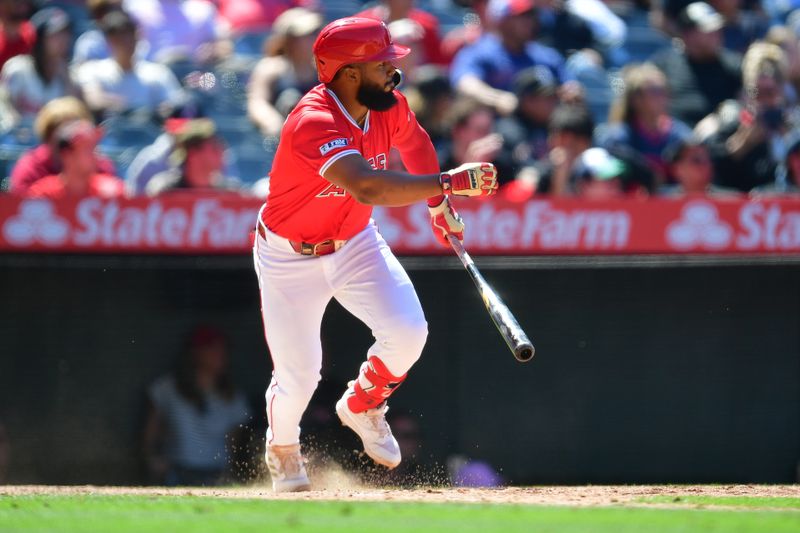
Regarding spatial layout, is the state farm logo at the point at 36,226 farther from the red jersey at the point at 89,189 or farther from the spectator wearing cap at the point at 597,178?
the spectator wearing cap at the point at 597,178

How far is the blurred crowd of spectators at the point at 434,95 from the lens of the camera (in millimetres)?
7871

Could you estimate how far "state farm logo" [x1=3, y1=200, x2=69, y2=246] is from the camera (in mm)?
6816

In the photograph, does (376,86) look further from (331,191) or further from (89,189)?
(89,189)

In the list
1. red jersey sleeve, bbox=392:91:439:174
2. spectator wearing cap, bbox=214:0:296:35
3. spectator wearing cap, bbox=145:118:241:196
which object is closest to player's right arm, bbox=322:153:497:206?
red jersey sleeve, bbox=392:91:439:174

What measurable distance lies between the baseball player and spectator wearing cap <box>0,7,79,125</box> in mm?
3408

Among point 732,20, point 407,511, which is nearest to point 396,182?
point 407,511

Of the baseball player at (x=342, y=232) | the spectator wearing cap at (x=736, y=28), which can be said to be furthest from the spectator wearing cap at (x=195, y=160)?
the spectator wearing cap at (x=736, y=28)

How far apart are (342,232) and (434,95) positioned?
3.30m

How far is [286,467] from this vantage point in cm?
570

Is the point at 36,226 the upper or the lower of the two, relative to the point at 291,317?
lower

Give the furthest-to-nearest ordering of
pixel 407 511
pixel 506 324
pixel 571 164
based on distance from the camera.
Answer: pixel 571 164 → pixel 506 324 → pixel 407 511

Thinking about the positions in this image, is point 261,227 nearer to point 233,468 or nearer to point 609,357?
point 233,468

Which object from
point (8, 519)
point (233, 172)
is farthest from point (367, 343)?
point (8, 519)

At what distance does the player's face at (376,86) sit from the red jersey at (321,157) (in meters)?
0.11
